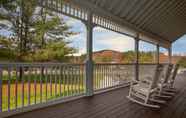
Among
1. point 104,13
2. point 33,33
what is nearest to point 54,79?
point 104,13

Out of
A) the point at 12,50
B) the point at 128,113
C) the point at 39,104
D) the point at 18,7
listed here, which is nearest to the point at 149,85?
the point at 128,113

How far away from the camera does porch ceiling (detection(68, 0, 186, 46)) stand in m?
5.75

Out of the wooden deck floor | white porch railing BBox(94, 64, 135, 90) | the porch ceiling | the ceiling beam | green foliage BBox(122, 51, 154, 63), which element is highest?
the porch ceiling

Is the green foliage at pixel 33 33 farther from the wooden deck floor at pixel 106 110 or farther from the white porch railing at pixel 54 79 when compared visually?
the wooden deck floor at pixel 106 110

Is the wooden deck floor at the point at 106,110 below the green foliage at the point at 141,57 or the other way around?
below

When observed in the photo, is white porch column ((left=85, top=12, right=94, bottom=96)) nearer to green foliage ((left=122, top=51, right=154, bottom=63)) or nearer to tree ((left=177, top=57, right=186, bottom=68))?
green foliage ((left=122, top=51, right=154, bottom=63))

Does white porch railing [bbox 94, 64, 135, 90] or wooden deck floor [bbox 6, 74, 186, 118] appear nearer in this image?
wooden deck floor [bbox 6, 74, 186, 118]

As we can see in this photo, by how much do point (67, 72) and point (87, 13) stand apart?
1.73 meters

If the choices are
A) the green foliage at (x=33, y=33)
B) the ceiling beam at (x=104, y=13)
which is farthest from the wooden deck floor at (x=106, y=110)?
the green foliage at (x=33, y=33)

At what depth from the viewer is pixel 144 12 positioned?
7.54 m

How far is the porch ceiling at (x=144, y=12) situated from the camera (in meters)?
5.75

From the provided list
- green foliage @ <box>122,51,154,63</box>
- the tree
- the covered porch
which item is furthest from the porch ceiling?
the tree

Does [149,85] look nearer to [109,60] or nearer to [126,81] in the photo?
[126,81]

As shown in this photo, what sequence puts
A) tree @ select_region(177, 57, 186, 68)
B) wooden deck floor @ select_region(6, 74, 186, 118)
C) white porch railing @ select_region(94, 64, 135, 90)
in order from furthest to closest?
tree @ select_region(177, 57, 186, 68), white porch railing @ select_region(94, 64, 135, 90), wooden deck floor @ select_region(6, 74, 186, 118)
